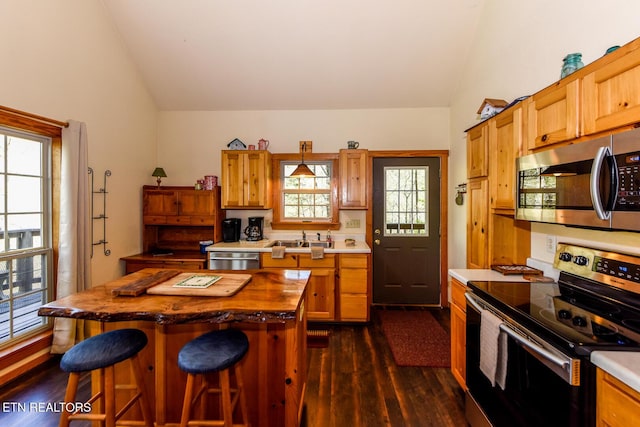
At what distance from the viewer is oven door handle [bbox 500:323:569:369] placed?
1.06m

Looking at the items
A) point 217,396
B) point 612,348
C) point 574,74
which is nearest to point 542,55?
point 574,74

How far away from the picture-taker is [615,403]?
0.93 m

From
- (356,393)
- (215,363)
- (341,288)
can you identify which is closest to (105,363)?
(215,363)

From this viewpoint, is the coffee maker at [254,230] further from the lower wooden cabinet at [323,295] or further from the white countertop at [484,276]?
the white countertop at [484,276]

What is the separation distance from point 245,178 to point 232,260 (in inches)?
42.5

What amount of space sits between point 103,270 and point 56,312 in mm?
2118

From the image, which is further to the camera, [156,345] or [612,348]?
[156,345]

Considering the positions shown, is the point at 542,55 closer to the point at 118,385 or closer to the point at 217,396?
the point at 217,396

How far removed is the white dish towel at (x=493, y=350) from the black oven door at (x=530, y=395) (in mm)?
27

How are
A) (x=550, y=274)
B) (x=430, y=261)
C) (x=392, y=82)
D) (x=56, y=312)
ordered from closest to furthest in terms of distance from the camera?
1. (x=56, y=312)
2. (x=550, y=274)
3. (x=392, y=82)
4. (x=430, y=261)

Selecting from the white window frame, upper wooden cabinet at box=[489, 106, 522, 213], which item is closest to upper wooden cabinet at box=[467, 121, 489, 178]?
upper wooden cabinet at box=[489, 106, 522, 213]

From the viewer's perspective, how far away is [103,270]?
3.13 meters

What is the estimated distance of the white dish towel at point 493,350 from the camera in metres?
1.39

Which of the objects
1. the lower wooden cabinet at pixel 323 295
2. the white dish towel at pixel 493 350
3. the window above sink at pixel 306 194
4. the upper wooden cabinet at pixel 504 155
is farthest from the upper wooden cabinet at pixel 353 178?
the white dish towel at pixel 493 350
